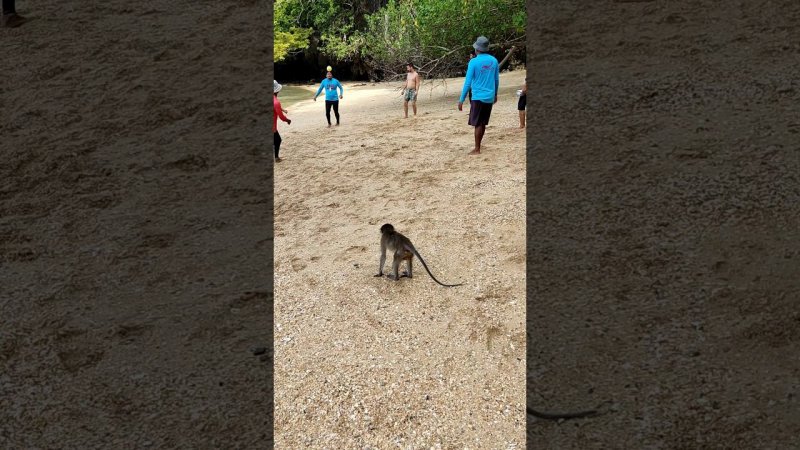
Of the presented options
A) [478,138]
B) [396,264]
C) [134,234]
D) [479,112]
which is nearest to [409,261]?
[396,264]

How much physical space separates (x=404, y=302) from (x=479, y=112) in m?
4.13

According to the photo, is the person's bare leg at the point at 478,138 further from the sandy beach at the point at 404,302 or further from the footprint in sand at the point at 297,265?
the footprint in sand at the point at 297,265

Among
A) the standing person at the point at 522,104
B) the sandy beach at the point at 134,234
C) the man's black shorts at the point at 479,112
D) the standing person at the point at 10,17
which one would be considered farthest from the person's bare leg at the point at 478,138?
the standing person at the point at 10,17

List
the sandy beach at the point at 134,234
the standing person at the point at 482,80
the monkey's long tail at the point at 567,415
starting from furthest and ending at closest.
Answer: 1. the standing person at the point at 482,80
2. the sandy beach at the point at 134,234
3. the monkey's long tail at the point at 567,415

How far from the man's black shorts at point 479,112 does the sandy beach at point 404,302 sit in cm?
53

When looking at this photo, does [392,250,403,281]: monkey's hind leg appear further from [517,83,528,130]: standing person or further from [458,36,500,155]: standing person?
[517,83,528,130]: standing person

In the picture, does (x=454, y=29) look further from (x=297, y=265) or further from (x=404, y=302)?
(x=404, y=302)

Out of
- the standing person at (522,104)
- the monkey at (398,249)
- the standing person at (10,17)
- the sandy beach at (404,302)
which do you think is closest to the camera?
the sandy beach at (404,302)

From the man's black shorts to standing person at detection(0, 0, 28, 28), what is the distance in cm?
1149

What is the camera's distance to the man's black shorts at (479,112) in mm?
8695

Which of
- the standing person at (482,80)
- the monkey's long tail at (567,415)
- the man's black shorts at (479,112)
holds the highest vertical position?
the standing person at (482,80)

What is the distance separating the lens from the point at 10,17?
13.9 m

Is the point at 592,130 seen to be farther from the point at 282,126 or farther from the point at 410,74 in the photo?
the point at 282,126

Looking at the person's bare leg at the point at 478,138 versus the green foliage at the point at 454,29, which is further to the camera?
the green foliage at the point at 454,29
